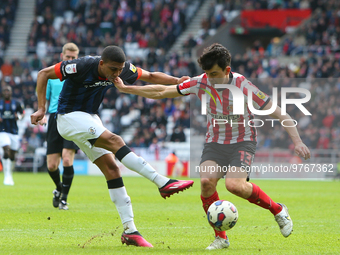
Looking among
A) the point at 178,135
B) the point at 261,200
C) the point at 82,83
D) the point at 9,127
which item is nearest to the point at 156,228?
the point at 261,200

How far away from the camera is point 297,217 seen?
8.08 m

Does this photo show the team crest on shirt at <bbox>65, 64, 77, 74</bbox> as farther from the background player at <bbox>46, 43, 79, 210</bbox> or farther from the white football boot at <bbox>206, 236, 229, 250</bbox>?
the background player at <bbox>46, 43, 79, 210</bbox>

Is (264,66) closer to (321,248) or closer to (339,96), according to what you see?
(339,96)

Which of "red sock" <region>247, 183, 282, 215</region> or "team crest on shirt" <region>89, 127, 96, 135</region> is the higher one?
"team crest on shirt" <region>89, 127, 96, 135</region>

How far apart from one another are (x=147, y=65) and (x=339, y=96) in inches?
360

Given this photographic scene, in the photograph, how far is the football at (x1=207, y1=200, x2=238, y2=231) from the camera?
202 inches

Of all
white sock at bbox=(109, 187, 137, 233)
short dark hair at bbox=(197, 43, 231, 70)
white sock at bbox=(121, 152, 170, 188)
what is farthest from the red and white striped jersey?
white sock at bbox=(109, 187, 137, 233)

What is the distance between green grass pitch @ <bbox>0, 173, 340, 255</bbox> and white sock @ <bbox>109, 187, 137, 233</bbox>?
0.23 m

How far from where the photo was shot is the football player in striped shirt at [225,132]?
5305 mm

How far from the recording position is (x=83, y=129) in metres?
5.54

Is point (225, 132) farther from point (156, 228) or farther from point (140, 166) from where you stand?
point (156, 228)

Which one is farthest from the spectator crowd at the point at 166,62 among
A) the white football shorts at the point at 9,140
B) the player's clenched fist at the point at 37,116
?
the player's clenched fist at the point at 37,116

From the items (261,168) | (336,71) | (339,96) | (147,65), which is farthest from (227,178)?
(147,65)

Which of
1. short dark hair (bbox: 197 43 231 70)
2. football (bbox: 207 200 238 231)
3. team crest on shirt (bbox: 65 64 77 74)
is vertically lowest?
football (bbox: 207 200 238 231)
